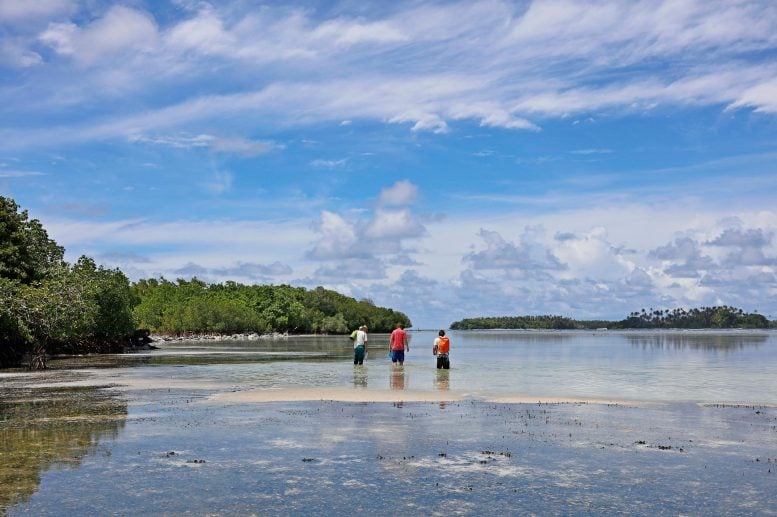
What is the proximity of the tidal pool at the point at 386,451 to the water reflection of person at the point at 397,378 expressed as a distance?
0.92m

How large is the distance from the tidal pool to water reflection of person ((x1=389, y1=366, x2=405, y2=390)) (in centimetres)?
92

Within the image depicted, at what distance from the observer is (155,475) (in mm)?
12172

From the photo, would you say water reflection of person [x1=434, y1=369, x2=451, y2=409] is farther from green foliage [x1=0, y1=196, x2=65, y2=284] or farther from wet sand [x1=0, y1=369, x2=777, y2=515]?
green foliage [x1=0, y1=196, x2=65, y2=284]

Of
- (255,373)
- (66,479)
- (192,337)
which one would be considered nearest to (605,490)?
(66,479)

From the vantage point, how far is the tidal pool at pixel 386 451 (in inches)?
416

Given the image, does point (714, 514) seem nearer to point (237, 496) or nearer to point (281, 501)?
point (281, 501)

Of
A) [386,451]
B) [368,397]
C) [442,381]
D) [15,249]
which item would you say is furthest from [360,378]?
[15,249]

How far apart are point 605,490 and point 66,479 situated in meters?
8.34

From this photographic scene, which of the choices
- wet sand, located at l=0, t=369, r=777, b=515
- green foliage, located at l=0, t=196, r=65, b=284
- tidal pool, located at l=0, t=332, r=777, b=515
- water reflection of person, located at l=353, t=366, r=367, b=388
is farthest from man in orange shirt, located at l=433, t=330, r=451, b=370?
green foliage, located at l=0, t=196, r=65, b=284

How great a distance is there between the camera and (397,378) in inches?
1287

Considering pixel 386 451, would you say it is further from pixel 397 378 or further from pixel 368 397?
pixel 397 378

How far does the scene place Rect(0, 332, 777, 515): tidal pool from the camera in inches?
416

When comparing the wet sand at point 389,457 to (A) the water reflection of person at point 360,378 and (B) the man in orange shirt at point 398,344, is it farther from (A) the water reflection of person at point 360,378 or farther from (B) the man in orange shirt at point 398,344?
(B) the man in orange shirt at point 398,344

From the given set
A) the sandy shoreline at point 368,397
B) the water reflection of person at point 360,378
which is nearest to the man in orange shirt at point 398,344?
the water reflection of person at point 360,378
